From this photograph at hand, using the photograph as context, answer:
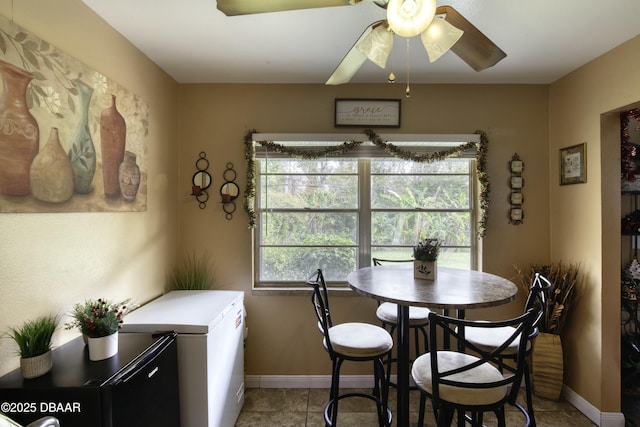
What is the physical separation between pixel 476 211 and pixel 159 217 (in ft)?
8.55

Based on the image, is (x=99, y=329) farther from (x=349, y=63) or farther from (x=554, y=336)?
(x=554, y=336)

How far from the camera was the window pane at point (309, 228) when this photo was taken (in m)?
2.63

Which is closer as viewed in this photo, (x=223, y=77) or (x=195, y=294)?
(x=195, y=294)

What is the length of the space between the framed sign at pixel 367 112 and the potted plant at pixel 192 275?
1643mm

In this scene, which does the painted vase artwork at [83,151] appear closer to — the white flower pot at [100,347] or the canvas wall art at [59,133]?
the canvas wall art at [59,133]

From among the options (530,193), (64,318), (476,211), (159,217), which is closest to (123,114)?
(159,217)

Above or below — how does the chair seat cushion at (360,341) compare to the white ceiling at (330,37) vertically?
below

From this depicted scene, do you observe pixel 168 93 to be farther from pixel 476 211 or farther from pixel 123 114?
pixel 476 211

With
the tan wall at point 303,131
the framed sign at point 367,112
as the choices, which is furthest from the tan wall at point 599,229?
the framed sign at point 367,112

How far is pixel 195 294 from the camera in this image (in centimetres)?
222

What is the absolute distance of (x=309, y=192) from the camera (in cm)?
262

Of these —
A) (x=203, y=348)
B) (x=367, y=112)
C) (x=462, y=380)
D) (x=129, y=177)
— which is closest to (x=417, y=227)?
(x=367, y=112)

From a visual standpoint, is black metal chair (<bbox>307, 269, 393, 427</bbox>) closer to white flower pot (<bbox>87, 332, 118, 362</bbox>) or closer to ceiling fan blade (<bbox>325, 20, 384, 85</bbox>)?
white flower pot (<bbox>87, 332, 118, 362</bbox>)

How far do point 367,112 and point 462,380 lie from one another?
200 centimetres
